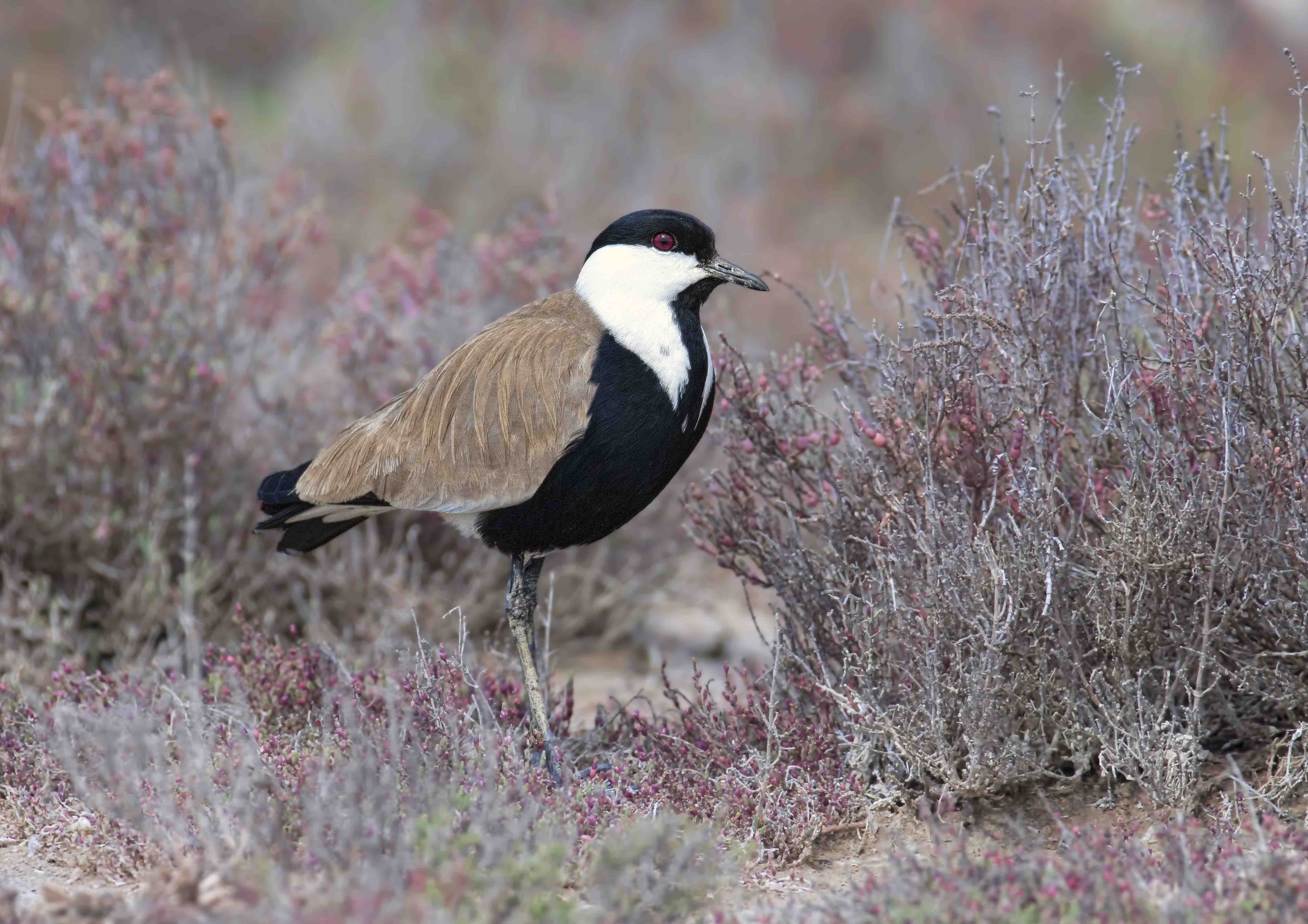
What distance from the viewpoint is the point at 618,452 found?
371 cm

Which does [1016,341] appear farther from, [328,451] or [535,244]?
[535,244]

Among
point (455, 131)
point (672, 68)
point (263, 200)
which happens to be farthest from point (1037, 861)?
point (672, 68)

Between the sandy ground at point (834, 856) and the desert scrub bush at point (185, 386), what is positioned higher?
the desert scrub bush at point (185, 386)

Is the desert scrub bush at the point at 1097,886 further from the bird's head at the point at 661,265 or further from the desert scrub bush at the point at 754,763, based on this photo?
the bird's head at the point at 661,265

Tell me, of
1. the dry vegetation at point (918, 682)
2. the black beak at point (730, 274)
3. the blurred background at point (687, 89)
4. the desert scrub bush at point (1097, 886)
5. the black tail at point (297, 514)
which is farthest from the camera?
the blurred background at point (687, 89)

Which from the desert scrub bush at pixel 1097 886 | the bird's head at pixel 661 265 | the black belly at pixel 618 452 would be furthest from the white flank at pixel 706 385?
the desert scrub bush at pixel 1097 886

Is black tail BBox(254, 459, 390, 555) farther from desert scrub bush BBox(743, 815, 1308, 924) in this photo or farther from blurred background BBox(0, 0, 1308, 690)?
desert scrub bush BBox(743, 815, 1308, 924)

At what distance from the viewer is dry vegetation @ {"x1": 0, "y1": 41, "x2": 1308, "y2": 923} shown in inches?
112

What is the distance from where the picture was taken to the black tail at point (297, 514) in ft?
13.5

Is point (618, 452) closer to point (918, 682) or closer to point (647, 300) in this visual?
point (647, 300)

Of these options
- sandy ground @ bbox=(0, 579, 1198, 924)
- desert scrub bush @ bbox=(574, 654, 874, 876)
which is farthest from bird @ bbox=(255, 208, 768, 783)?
sandy ground @ bbox=(0, 579, 1198, 924)

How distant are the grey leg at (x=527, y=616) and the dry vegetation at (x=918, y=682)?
12 cm

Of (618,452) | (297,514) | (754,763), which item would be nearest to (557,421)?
(618,452)

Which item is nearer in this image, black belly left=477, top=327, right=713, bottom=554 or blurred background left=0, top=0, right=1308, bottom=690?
black belly left=477, top=327, right=713, bottom=554
